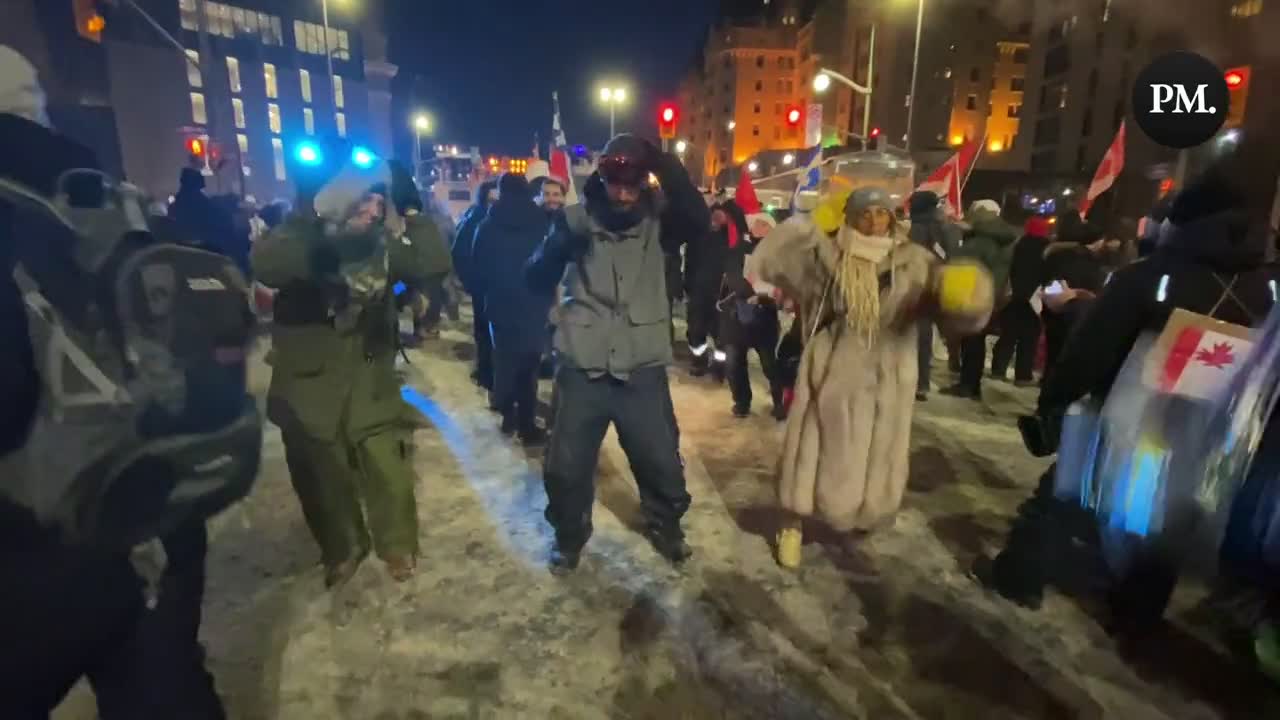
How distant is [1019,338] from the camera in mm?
8133

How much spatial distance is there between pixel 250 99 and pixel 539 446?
68698mm

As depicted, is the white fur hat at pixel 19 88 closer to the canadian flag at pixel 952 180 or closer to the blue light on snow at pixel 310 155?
the blue light on snow at pixel 310 155

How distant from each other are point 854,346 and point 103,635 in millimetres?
2941

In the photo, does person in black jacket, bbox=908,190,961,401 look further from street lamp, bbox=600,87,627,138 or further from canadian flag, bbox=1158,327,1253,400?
street lamp, bbox=600,87,627,138

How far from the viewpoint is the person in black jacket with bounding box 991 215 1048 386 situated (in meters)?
7.69

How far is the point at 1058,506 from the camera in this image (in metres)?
3.35

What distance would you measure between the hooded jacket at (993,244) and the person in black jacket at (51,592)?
7378mm

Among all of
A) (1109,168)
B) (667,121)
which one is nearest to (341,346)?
(1109,168)

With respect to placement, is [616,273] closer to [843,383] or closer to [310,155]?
[843,383]

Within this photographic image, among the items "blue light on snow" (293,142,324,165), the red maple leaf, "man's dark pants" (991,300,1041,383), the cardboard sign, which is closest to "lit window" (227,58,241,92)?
"man's dark pants" (991,300,1041,383)

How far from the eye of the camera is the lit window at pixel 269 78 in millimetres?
63688

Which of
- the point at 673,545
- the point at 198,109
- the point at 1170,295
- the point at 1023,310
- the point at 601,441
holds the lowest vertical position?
the point at 673,545

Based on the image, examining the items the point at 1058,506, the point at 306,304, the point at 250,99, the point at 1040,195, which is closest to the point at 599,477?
the point at 306,304

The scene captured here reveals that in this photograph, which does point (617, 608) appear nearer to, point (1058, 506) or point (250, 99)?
point (1058, 506)
